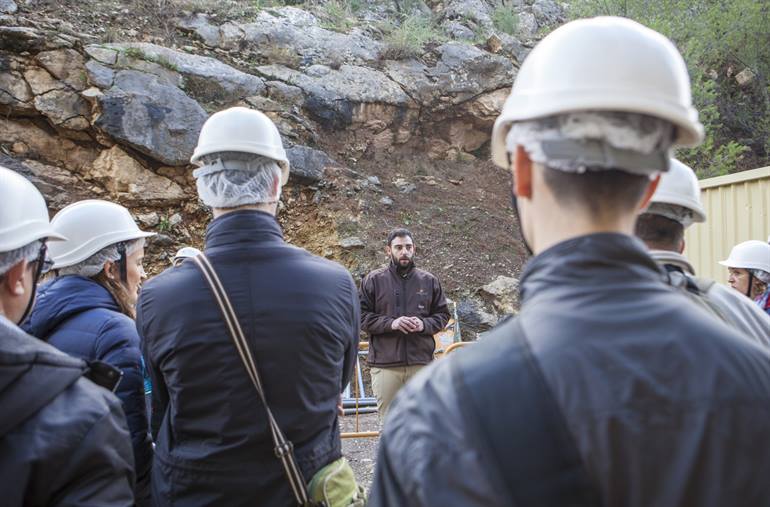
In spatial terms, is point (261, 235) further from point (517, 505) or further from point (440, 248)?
point (440, 248)

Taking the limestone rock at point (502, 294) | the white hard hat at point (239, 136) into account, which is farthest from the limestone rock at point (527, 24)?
the white hard hat at point (239, 136)

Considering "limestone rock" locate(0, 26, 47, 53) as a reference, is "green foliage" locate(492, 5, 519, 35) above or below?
above

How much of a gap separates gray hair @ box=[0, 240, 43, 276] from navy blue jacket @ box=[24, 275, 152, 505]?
755mm

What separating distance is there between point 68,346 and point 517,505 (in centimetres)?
210

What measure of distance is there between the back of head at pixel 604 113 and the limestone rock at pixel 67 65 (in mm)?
12346

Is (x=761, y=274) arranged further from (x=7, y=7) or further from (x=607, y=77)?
(x=7, y=7)

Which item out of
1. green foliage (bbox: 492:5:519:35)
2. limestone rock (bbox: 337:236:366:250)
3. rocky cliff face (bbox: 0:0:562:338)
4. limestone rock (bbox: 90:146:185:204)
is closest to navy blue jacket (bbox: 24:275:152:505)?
rocky cliff face (bbox: 0:0:562:338)

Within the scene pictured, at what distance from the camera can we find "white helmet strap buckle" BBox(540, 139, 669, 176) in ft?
3.59

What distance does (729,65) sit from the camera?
60.7 ft

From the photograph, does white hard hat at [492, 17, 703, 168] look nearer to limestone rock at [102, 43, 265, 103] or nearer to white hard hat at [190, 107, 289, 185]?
white hard hat at [190, 107, 289, 185]

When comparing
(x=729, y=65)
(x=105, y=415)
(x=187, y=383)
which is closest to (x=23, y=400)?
(x=105, y=415)

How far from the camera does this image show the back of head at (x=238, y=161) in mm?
2393

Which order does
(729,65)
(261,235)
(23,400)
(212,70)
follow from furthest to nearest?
(729,65), (212,70), (261,235), (23,400)

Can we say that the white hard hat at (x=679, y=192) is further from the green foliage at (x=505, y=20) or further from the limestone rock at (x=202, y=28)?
the green foliage at (x=505, y=20)
